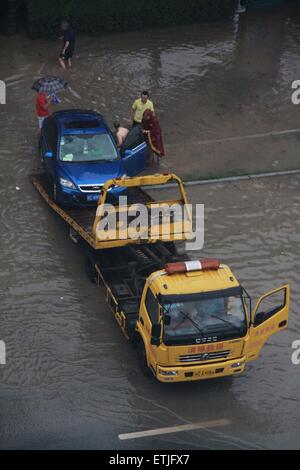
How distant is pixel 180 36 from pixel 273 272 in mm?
12627

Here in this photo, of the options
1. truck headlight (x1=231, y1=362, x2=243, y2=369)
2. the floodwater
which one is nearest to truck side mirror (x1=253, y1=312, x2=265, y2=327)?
truck headlight (x1=231, y1=362, x2=243, y2=369)

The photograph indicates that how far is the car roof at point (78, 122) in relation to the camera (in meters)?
19.7

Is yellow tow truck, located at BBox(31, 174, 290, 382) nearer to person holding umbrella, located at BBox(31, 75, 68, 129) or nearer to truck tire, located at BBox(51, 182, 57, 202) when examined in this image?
truck tire, located at BBox(51, 182, 57, 202)

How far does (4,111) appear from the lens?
2336cm

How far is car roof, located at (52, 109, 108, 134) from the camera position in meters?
19.7

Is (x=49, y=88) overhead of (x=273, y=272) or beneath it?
overhead

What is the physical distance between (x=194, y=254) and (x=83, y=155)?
3.33 metres

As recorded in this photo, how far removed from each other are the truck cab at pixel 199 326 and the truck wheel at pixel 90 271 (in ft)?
9.60

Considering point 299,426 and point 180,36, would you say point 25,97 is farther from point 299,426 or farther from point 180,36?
point 299,426

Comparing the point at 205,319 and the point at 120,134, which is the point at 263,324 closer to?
the point at 205,319

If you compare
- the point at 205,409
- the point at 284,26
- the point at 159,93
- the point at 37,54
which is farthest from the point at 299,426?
the point at 284,26

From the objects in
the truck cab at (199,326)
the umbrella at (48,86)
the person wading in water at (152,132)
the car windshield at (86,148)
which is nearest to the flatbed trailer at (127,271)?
the truck cab at (199,326)

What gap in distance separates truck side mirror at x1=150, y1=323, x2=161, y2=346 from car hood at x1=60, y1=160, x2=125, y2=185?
532cm
